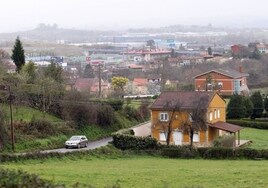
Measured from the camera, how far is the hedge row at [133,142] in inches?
1421

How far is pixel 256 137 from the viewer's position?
1758 inches

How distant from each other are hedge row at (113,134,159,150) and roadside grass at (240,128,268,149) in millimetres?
6862

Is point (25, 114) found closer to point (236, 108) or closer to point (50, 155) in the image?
point (50, 155)

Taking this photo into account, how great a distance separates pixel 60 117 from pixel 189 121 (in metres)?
10.7

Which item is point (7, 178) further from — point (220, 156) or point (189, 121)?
point (189, 121)

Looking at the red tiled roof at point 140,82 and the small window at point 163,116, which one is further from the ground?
the small window at point 163,116

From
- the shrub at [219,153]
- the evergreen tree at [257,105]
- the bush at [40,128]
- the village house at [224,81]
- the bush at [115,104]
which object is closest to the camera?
the shrub at [219,153]

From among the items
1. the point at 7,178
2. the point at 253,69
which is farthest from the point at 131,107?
the point at 253,69

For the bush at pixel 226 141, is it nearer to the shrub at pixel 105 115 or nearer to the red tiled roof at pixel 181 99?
the red tiled roof at pixel 181 99

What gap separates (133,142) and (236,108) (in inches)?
824

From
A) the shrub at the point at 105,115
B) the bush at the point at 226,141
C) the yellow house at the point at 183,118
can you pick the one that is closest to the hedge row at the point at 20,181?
the bush at the point at 226,141

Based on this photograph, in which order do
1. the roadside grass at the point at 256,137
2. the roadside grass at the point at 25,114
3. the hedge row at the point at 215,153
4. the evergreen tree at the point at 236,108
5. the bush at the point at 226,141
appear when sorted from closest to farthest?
the hedge row at the point at 215,153 < the bush at the point at 226,141 < the roadside grass at the point at 256,137 < the roadside grass at the point at 25,114 < the evergreen tree at the point at 236,108

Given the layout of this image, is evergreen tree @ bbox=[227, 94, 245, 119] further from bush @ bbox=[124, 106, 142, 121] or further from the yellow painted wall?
the yellow painted wall

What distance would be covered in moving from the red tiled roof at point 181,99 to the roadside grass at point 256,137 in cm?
435
